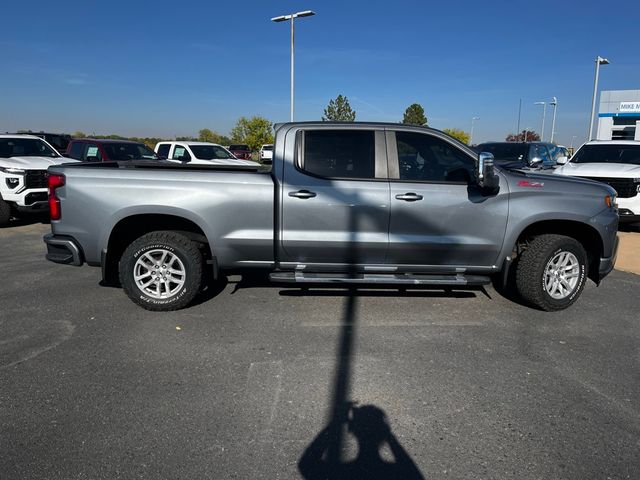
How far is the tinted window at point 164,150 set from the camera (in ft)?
50.5

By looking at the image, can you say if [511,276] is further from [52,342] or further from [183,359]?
[52,342]

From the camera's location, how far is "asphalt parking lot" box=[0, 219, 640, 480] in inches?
107

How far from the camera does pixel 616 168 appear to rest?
31.6ft

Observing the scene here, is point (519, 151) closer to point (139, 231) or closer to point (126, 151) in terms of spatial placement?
point (126, 151)

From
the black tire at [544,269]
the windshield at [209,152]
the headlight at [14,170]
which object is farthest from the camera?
the windshield at [209,152]

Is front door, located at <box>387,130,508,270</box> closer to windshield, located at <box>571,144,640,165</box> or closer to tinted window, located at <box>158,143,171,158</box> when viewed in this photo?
windshield, located at <box>571,144,640,165</box>

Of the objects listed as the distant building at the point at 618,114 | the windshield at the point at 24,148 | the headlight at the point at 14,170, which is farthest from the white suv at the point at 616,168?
the distant building at the point at 618,114

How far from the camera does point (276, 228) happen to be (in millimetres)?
4805

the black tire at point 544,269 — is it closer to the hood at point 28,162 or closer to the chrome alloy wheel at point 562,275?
the chrome alloy wheel at point 562,275

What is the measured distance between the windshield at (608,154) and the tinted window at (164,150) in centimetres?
1136

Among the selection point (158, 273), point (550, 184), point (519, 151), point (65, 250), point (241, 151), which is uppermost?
point (241, 151)

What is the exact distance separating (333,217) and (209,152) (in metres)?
11.7

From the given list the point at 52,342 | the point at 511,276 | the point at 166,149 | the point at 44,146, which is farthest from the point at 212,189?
the point at 166,149

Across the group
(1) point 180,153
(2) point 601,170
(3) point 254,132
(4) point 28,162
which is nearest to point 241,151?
(3) point 254,132
